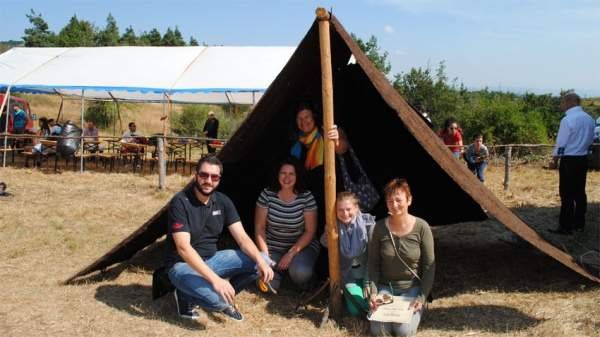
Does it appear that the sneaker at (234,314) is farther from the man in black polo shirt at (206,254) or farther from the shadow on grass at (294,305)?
the shadow on grass at (294,305)

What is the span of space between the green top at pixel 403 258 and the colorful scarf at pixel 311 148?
0.99 m

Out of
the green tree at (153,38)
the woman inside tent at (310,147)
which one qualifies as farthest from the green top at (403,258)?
the green tree at (153,38)

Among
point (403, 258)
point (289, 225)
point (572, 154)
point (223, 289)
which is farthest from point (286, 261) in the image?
point (572, 154)

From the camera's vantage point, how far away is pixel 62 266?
5.36 m

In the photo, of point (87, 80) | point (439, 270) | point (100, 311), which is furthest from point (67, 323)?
point (87, 80)

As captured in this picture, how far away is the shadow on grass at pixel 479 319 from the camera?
3814 millimetres

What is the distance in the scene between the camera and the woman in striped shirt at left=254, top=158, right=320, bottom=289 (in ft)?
14.2

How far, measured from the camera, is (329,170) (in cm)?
390

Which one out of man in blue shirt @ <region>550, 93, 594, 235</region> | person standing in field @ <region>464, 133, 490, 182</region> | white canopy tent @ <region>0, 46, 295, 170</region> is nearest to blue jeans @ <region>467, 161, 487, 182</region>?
person standing in field @ <region>464, 133, 490, 182</region>

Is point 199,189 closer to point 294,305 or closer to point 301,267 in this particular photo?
point 301,267

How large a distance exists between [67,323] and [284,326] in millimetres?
1473

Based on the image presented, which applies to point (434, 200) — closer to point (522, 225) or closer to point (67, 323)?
point (522, 225)

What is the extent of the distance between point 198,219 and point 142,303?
34.9 inches

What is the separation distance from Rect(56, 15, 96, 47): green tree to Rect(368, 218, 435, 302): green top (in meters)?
38.4
